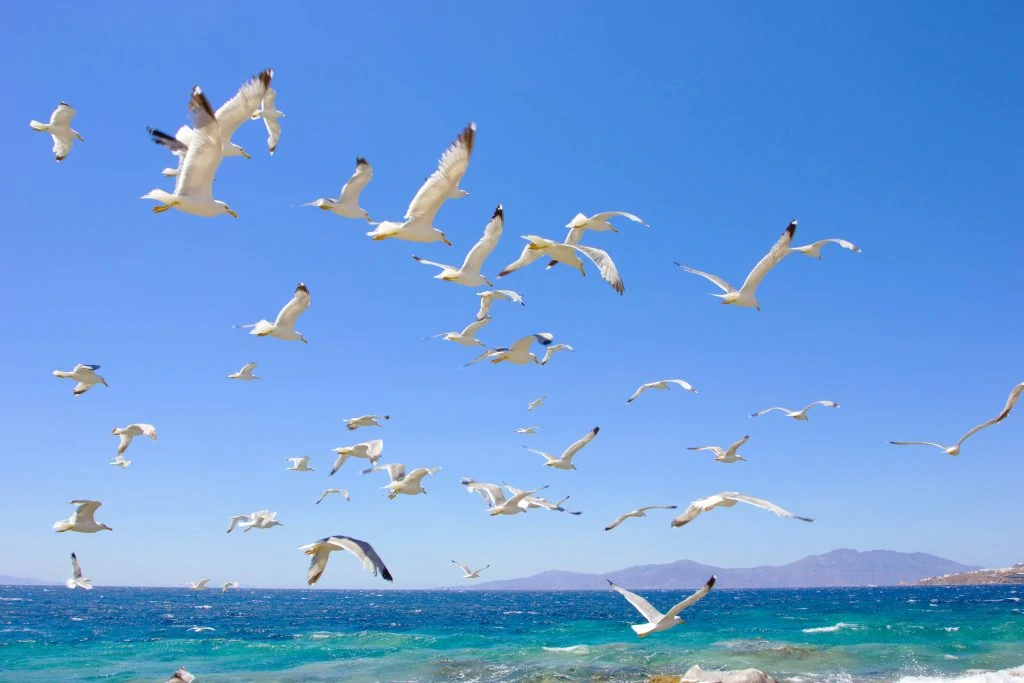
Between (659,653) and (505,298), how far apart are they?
1936 centimetres

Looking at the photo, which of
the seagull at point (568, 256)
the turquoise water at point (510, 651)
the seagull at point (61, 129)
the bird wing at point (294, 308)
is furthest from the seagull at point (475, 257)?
the turquoise water at point (510, 651)

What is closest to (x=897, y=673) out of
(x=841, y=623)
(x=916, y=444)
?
(x=916, y=444)

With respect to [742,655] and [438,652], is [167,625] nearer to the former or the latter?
[438,652]

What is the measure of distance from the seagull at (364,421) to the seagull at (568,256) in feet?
18.1

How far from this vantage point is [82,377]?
54.4 ft

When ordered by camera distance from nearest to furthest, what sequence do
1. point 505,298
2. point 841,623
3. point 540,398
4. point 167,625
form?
1. point 505,298
2. point 540,398
3. point 841,623
4. point 167,625

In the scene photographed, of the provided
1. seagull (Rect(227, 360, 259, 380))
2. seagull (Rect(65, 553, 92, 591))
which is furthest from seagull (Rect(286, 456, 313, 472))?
seagull (Rect(65, 553, 92, 591))

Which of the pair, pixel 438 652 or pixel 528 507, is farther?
pixel 438 652

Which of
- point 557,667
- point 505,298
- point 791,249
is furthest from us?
point 557,667

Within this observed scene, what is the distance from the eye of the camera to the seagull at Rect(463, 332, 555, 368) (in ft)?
46.2

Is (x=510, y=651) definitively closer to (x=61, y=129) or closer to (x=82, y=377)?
(x=82, y=377)

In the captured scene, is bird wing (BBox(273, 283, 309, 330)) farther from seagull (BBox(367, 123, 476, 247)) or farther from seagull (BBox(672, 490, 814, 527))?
seagull (BBox(672, 490, 814, 527))

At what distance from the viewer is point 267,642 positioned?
122 ft

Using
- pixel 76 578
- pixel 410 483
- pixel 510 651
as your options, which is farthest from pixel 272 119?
pixel 510 651
